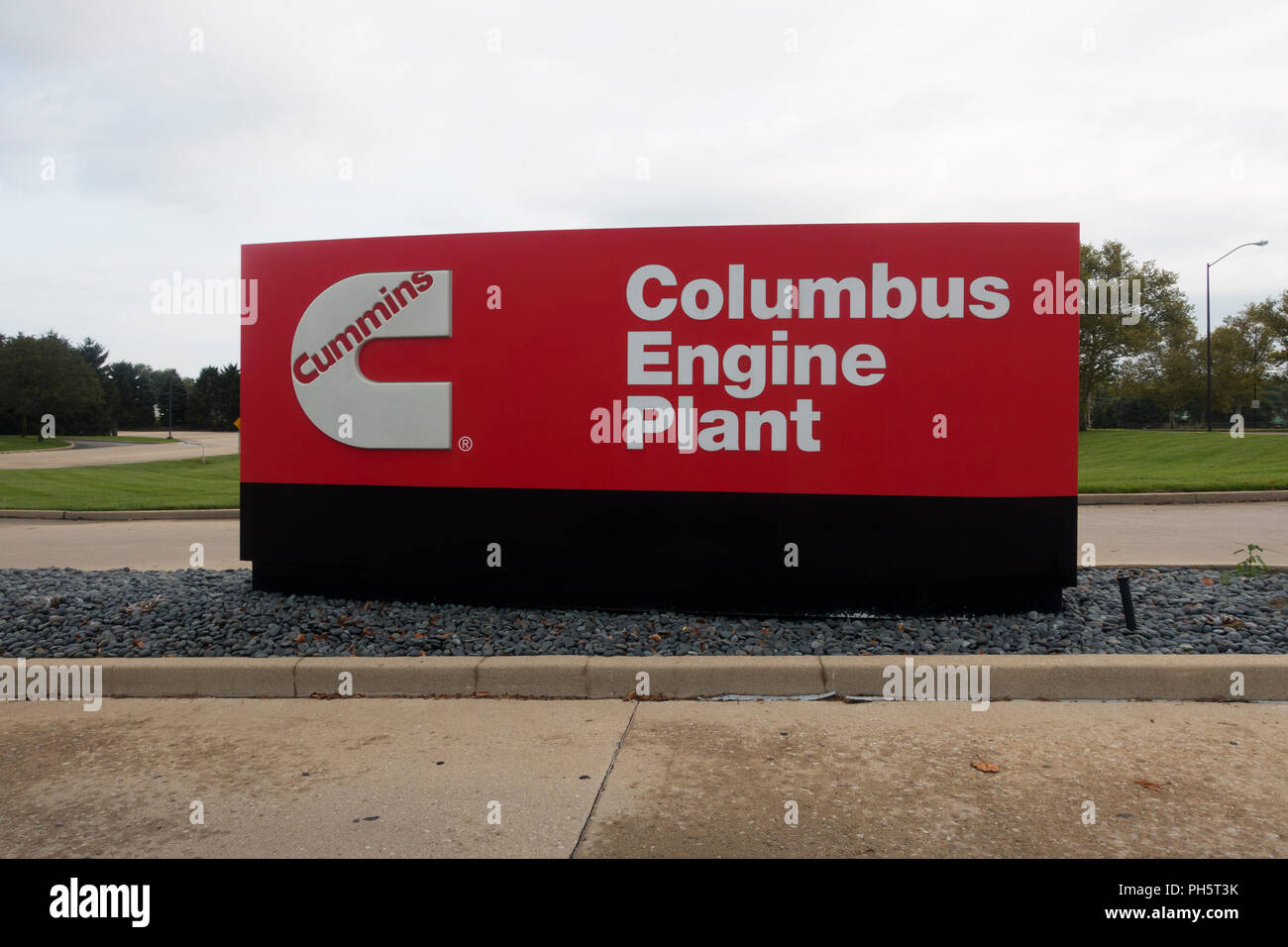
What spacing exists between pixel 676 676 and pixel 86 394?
84751 millimetres

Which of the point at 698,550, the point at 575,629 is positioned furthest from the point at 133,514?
the point at 698,550

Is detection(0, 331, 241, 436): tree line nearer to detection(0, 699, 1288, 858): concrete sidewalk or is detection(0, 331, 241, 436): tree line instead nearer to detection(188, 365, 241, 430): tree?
detection(188, 365, 241, 430): tree

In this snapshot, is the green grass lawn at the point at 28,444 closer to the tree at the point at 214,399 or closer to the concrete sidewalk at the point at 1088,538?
the tree at the point at 214,399

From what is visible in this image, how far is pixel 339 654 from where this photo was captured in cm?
552

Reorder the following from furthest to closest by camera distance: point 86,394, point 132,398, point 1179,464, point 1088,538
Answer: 1. point 132,398
2. point 86,394
3. point 1179,464
4. point 1088,538

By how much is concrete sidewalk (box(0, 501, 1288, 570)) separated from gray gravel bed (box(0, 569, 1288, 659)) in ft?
9.22

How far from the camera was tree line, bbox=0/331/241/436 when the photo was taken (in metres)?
69.6

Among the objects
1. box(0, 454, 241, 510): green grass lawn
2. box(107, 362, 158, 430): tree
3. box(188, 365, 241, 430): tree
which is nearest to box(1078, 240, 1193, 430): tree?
box(0, 454, 241, 510): green grass lawn

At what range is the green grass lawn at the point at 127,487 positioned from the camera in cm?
1770

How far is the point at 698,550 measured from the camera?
20.1 ft

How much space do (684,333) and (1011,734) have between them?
3.37 meters

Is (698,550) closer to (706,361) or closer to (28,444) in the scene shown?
(706,361)

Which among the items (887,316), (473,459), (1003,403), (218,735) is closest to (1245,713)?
(1003,403)

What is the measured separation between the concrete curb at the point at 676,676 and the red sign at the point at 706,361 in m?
1.45
